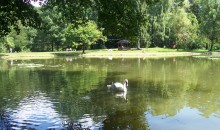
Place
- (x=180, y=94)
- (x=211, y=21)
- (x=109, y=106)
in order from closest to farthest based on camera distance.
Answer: (x=109, y=106) < (x=180, y=94) < (x=211, y=21)

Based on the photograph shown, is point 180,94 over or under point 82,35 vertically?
under

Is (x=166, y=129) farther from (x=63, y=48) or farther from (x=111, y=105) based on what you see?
(x=63, y=48)

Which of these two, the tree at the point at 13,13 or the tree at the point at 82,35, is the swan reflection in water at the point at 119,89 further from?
the tree at the point at 82,35

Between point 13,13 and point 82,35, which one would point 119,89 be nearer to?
point 13,13

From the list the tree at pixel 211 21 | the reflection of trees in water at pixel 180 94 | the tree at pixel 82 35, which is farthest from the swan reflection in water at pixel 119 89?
the tree at pixel 211 21

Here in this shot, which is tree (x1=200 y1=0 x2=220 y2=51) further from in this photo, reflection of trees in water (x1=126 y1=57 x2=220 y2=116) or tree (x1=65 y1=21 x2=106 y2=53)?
reflection of trees in water (x1=126 y1=57 x2=220 y2=116)

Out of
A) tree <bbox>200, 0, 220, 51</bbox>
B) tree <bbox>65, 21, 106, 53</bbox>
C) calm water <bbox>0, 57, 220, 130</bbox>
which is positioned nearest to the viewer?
calm water <bbox>0, 57, 220, 130</bbox>

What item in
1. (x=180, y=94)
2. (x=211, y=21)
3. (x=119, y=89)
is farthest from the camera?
(x=211, y=21)

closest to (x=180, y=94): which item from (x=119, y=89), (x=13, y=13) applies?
(x=119, y=89)

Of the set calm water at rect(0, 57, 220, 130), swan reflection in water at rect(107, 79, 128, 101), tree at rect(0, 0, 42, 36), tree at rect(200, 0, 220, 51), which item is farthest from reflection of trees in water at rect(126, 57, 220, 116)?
tree at rect(200, 0, 220, 51)

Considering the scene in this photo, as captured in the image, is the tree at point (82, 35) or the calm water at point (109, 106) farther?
the tree at point (82, 35)

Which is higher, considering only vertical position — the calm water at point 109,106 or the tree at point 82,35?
the tree at point 82,35

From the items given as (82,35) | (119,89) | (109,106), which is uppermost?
(82,35)

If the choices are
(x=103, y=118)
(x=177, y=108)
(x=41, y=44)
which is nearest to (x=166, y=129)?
(x=103, y=118)
